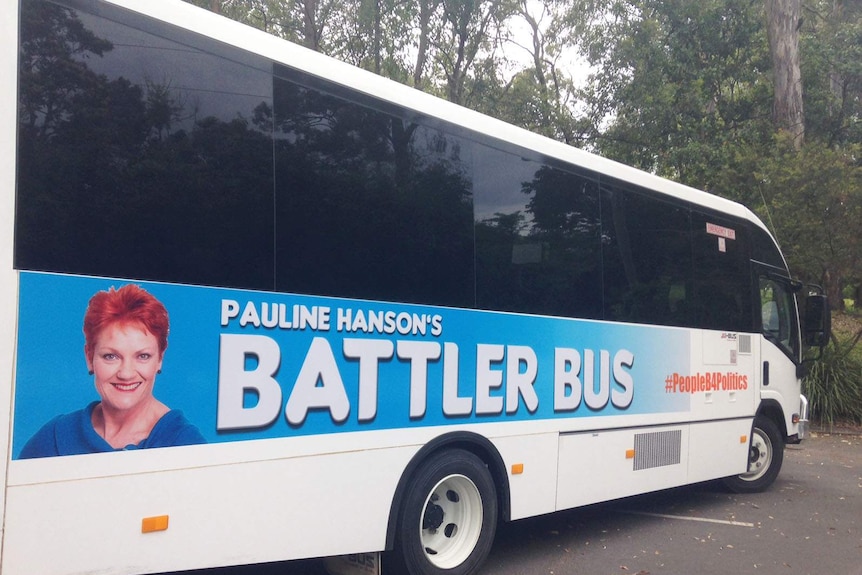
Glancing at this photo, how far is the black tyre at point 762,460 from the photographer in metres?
9.95

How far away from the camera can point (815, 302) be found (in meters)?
9.95

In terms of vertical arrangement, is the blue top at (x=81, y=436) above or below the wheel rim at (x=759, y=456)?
above

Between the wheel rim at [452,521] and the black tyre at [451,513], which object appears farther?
the wheel rim at [452,521]

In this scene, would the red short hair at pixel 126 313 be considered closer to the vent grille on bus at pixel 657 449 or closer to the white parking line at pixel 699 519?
the vent grille on bus at pixel 657 449

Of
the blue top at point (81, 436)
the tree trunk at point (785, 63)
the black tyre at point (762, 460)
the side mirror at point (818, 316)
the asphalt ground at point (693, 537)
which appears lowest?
the asphalt ground at point (693, 537)

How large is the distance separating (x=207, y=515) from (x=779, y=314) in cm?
790

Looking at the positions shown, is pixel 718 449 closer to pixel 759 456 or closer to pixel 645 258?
pixel 759 456

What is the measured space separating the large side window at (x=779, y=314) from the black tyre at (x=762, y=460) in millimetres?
954

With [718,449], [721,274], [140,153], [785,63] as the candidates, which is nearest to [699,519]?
[718,449]

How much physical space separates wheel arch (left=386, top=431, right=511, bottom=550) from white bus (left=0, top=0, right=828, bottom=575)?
2 centimetres

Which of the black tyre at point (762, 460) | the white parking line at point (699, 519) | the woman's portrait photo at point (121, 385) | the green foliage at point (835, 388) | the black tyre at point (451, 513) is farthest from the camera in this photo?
the green foliage at point (835, 388)

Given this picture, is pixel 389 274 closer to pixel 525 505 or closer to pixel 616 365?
pixel 525 505

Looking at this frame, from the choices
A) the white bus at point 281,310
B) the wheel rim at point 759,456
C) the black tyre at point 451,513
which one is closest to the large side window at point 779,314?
the wheel rim at point 759,456

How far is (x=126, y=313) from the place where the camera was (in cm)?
412
